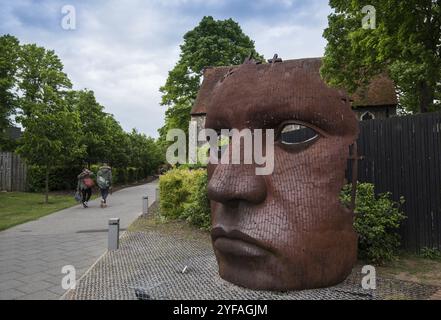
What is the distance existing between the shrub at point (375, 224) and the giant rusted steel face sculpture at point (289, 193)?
180 centimetres

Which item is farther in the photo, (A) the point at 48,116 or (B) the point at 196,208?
(A) the point at 48,116

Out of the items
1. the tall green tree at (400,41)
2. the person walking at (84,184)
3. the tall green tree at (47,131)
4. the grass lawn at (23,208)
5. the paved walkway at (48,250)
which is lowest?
the paved walkway at (48,250)

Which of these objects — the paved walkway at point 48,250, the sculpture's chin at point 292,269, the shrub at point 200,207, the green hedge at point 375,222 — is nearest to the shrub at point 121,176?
the paved walkway at point 48,250

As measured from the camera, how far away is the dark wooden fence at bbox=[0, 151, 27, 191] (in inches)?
936

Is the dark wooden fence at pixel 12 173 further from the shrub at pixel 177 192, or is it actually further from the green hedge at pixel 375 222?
the green hedge at pixel 375 222

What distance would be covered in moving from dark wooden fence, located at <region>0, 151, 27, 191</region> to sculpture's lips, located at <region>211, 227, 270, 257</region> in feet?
73.4

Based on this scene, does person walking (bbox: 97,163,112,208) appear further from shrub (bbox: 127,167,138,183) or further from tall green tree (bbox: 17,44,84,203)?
shrub (bbox: 127,167,138,183)

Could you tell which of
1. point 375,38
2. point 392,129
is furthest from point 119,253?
point 375,38

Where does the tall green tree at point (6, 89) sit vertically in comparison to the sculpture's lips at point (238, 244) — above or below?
above

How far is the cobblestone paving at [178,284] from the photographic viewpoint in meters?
4.88

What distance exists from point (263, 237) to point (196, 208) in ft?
21.2
